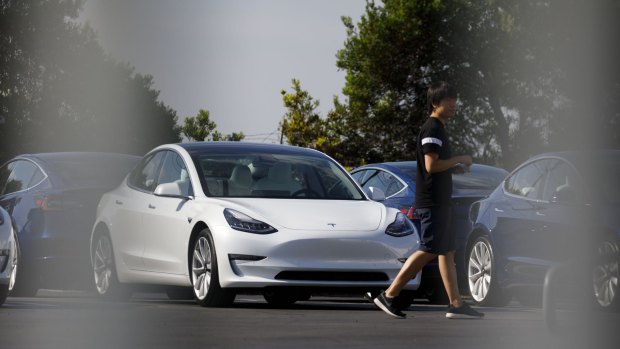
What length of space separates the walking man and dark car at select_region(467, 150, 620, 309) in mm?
961

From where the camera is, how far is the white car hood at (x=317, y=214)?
10.2m

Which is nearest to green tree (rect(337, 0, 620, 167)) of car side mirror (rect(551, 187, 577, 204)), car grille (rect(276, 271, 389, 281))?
car side mirror (rect(551, 187, 577, 204))

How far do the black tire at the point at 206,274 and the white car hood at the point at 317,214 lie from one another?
0.41 m

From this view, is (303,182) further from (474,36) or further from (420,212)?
(474,36)

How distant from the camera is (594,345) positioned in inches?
263

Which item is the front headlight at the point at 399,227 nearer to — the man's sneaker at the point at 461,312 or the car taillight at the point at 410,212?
the man's sneaker at the point at 461,312

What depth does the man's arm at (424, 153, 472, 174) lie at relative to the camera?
9453 millimetres

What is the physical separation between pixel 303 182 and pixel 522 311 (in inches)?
81.8

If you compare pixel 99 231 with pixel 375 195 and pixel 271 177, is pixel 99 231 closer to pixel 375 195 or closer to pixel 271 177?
pixel 271 177

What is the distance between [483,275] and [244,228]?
259 cm

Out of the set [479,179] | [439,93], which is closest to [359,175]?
[479,179]

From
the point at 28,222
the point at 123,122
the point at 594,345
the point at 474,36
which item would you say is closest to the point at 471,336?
the point at 594,345

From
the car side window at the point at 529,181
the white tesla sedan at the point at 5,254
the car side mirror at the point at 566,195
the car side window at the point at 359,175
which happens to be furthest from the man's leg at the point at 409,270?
the car side window at the point at 359,175

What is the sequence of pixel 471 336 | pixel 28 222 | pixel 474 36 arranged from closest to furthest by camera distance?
pixel 471 336 < pixel 28 222 < pixel 474 36
